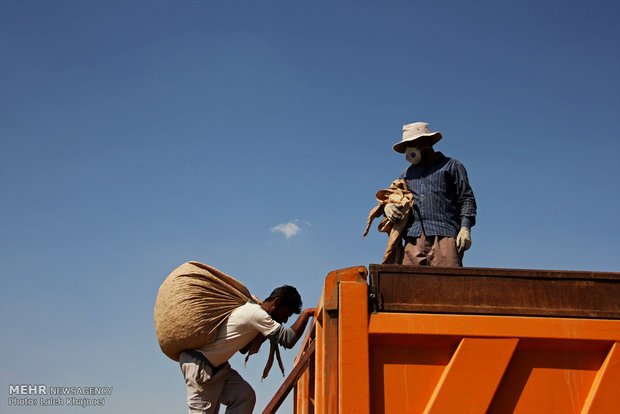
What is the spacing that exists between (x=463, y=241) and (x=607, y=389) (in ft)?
4.64

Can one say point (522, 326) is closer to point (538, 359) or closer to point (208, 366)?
point (538, 359)

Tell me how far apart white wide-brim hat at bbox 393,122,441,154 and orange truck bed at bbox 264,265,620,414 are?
1688 millimetres

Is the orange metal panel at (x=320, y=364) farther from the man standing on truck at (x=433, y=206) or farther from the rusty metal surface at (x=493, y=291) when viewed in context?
the man standing on truck at (x=433, y=206)

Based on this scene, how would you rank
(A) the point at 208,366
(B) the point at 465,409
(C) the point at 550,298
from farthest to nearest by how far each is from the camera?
(A) the point at 208,366
(C) the point at 550,298
(B) the point at 465,409

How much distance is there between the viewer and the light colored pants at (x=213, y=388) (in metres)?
3.10

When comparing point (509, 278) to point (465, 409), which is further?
point (509, 278)

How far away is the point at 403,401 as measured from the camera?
246cm

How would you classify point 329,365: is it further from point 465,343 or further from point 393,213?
point 393,213

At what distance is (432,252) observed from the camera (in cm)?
387

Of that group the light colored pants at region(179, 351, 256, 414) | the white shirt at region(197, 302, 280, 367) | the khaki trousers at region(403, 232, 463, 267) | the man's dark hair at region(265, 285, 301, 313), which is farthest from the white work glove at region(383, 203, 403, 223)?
the light colored pants at region(179, 351, 256, 414)

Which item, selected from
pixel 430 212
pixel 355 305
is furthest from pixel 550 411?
pixel 430 212

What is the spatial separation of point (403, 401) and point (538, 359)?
26.3 inches

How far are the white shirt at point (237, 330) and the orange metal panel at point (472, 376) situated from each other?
1.06m

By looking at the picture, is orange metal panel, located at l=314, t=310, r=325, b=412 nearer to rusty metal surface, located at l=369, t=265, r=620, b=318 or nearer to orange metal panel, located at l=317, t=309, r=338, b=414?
orange metal panel, located at l=317, t=309, r=338, b=414
